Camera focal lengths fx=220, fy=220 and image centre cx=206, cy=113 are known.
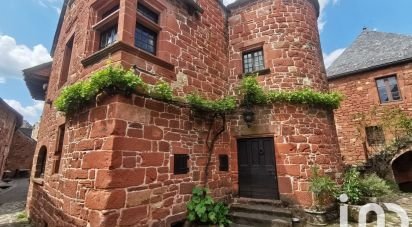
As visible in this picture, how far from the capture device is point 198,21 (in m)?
6.65

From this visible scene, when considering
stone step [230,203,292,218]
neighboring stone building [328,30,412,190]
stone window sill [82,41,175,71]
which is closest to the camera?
stone window sill [82,41,175,71]

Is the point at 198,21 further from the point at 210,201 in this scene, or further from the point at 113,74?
the point at 210,201

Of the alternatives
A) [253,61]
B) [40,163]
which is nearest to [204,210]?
[253,61]

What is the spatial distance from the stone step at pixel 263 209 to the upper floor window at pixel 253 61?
4.07 m

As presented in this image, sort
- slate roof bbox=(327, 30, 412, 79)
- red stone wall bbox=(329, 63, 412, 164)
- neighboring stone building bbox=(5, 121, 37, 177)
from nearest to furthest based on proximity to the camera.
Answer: red stone wall bbox=(329, 63, 412, 164) → slate roof bbox=(327, 30, 412, 79) → neighboring stone building bbox=(5, 121, 37, 177)

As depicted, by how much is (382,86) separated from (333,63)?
146 inches

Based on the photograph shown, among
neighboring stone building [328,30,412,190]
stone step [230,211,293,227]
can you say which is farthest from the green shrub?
neighboring stone building [328,30,412,190]

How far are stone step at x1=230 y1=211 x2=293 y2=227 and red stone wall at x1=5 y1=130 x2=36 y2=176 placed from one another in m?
24.8

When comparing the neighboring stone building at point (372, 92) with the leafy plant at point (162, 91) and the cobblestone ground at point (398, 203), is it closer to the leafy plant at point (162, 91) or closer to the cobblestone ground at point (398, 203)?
the cobblestone ground at point (398, 203)

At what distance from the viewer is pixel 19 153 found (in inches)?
863

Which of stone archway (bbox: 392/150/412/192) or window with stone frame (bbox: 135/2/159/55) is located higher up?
window with stone frame (bbox: 135/2/159/55)

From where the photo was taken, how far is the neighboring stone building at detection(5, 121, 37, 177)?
21.2 m

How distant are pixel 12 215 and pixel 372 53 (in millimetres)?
19458

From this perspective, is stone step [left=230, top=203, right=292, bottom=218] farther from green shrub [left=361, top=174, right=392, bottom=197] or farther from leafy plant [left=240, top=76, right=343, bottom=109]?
leafy plant [left=240, top=76, right=343, bottom=109]
